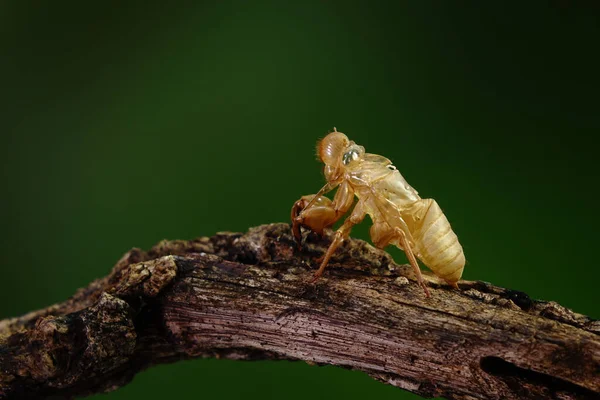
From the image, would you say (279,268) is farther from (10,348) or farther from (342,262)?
(10,348)

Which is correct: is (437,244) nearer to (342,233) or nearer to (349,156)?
(342,233)

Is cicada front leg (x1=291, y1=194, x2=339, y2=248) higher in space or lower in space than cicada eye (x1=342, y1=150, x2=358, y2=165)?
lower

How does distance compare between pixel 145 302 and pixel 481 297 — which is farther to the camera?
pixel 145 302

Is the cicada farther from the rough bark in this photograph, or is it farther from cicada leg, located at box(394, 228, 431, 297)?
the rough bark

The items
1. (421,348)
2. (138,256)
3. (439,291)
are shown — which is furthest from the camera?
(138,256)

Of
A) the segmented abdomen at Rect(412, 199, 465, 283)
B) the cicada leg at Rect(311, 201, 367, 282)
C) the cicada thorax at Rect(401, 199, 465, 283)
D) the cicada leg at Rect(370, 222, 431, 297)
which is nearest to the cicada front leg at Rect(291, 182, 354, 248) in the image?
the cicada leg at Rect(311, 201, 367, 282)

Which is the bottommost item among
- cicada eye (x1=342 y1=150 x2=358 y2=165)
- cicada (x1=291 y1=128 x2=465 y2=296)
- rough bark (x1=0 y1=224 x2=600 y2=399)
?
rough bark (x1=0 y1=224 x2=600 y2=399)

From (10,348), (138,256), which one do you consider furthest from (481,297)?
(10,348)

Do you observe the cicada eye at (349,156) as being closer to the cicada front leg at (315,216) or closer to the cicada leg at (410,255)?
the cicada front leg at (315,216)
